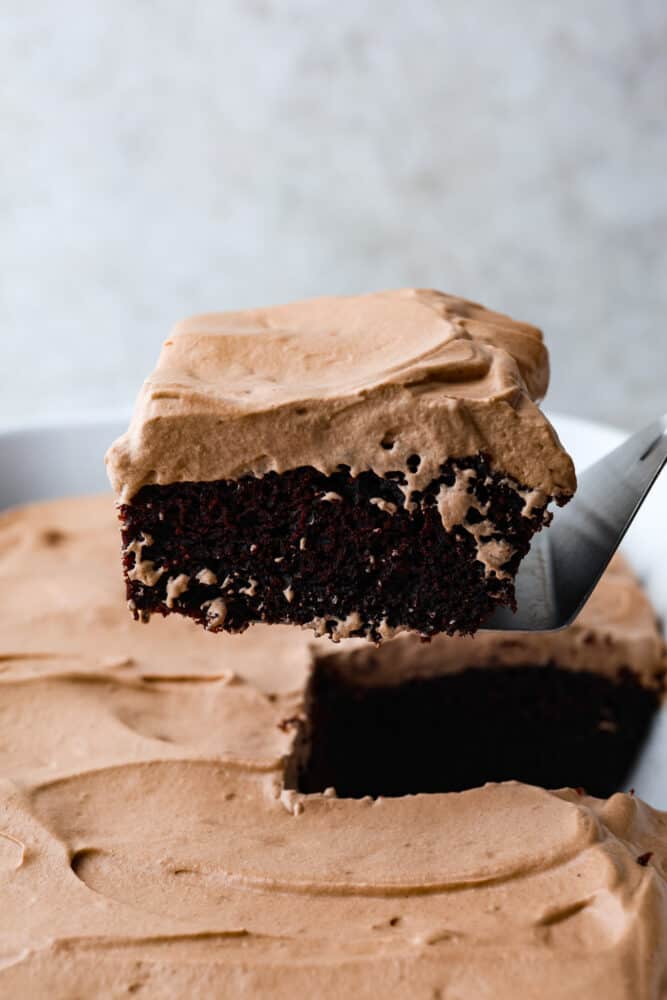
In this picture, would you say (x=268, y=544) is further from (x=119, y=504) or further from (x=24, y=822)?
(x=24, y=822)

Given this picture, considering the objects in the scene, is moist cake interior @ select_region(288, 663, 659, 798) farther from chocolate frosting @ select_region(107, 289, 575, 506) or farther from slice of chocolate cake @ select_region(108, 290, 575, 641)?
chocolate frosting @ select_region(107, 289, 575, 506)

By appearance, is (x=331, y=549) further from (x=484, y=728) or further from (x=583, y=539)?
(x=484, y=728)

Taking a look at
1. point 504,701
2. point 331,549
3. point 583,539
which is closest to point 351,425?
point 331,549

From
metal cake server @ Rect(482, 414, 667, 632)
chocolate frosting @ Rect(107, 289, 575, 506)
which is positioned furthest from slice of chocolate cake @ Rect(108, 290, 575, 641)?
metal cake server @ Rect(482, 414, 667, 632)

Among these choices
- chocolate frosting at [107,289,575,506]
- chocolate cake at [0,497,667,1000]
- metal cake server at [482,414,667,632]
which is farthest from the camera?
metal cake server at [482,414,667,632]

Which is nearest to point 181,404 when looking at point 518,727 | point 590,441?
point 518,727
